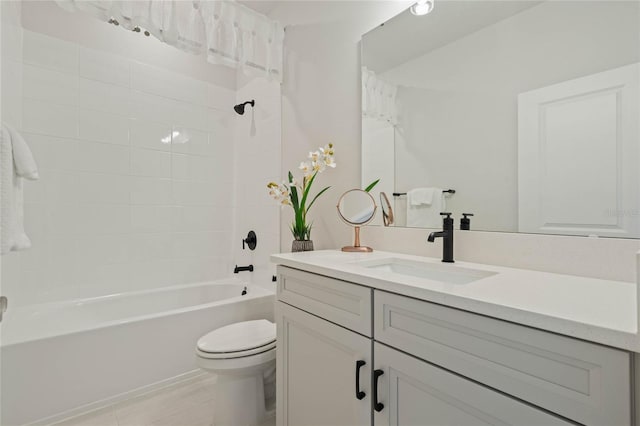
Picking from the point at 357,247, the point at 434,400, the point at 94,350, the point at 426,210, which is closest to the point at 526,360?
the point at 434,400

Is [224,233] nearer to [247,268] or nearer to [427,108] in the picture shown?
[247,268]

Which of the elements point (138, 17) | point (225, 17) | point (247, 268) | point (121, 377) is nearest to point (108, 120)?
point (138, 17)

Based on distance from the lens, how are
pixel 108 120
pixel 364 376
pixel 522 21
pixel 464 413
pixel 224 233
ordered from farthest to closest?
1. pixel 224 233
2. pixel 108 120
3. pixel 522 21
4. pixel 364 376
5. pixel 464 413

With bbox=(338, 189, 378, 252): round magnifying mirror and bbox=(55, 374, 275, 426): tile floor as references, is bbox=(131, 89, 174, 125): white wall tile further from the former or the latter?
bbox=(55, 374, 275, 426): tile floor

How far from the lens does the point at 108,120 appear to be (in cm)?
227

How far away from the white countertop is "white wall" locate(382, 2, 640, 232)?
326 mm

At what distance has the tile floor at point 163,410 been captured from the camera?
63.4 inches

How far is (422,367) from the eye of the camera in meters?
0.84

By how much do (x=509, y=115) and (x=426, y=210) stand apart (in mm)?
508

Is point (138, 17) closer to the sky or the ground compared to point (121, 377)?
closer to the sky

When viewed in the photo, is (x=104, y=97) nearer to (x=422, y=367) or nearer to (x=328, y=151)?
(x=328, y=151)

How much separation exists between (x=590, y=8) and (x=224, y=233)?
2680mm

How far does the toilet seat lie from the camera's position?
149 cm

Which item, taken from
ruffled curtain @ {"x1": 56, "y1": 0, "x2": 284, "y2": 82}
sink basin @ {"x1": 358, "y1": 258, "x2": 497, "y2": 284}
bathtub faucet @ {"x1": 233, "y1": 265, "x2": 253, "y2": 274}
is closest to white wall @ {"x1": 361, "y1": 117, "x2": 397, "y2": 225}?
sink basin @ {"x1": 358, "y1": 258, "x2": 497, "y2": 284}
